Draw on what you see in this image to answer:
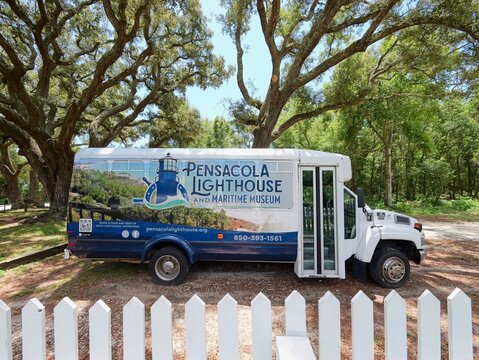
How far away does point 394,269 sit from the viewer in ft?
16.3

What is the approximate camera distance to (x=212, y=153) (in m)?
5.24

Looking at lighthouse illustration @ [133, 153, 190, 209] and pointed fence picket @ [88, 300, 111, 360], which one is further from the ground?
lighthouse illustration @ [133, 153, 190, 209]

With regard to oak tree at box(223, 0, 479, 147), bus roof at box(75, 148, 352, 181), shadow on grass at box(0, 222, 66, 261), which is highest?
oak tree at box(223, 0, 479, 147)

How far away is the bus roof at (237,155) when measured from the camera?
5.05 meters

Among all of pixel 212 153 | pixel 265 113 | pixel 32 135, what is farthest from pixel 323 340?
pixel 32 135

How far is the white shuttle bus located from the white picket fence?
334cm

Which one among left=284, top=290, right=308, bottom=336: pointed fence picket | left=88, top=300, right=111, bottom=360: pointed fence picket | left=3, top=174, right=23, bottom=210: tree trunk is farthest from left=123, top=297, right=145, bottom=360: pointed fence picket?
left=3, top=174, right=23, bottom=210: tree trunk

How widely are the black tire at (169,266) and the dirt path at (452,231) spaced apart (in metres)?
9.33

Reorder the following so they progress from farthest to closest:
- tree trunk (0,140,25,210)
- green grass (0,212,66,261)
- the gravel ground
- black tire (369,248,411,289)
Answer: tree trunk (0,140,25,210), green grass (0,212,66,261), black tire (369,248,411,289), the gravel ground

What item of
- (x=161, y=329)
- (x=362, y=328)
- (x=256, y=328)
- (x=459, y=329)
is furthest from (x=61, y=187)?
(x=459, y=329)

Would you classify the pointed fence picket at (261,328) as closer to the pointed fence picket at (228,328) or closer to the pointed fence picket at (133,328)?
the pointed fence picket at (228,328)

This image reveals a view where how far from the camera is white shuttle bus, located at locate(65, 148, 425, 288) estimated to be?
5012mm

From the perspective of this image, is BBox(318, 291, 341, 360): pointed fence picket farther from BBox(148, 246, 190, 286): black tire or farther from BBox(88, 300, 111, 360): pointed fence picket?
BBox(148, 246, 190, 286): black tire

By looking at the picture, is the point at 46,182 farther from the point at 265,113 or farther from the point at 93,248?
the point at 265,113
